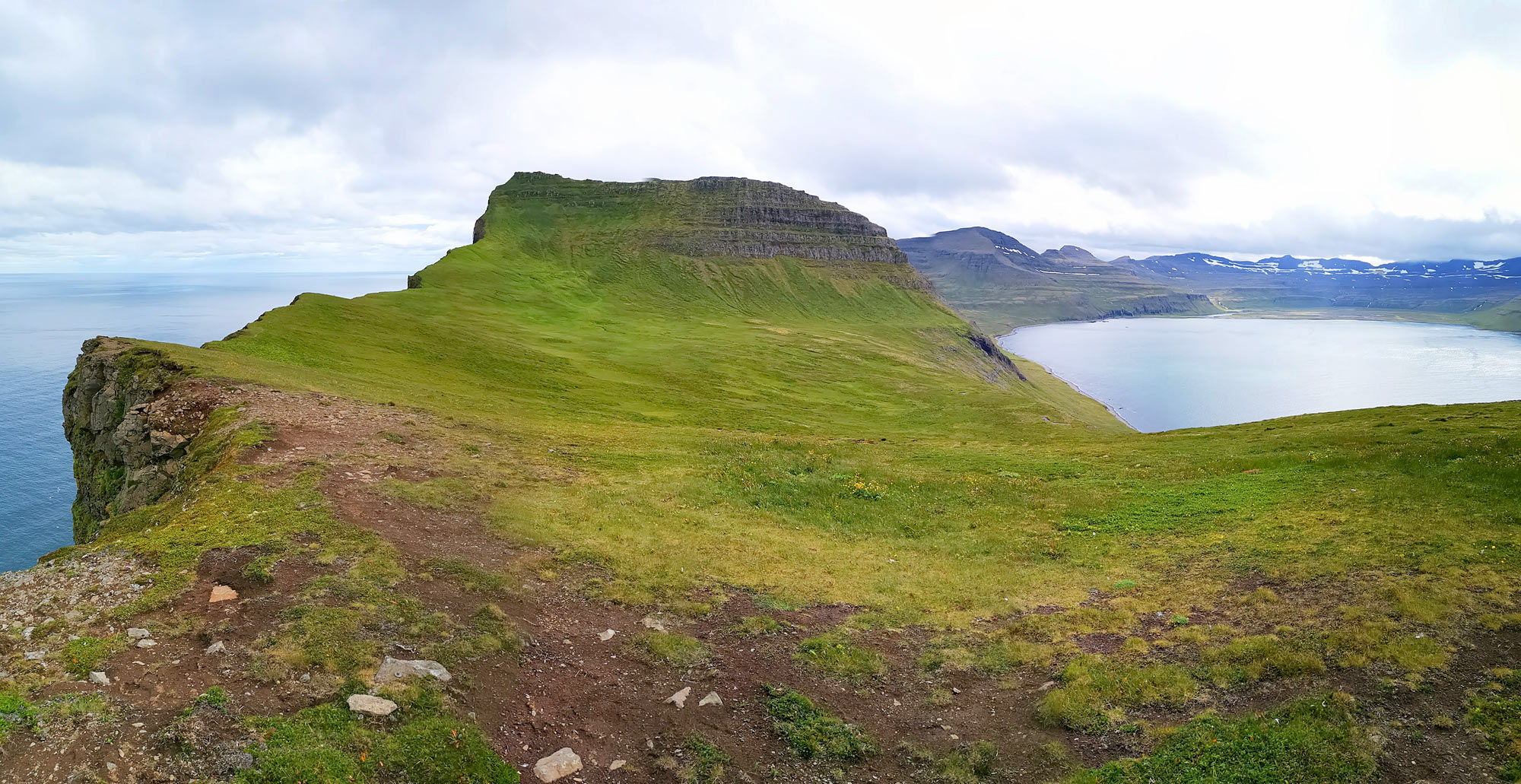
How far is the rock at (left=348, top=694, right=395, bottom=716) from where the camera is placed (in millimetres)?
13023

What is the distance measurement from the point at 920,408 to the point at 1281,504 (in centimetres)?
6068

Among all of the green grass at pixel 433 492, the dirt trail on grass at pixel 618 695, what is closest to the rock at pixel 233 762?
the dirt trail on grass at pixel 618 695

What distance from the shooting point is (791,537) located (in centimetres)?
2814

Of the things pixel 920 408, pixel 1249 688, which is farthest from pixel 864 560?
pixel 920 408

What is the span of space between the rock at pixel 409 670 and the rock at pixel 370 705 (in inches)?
20.7

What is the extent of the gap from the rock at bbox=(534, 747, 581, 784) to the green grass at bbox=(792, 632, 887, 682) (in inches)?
254

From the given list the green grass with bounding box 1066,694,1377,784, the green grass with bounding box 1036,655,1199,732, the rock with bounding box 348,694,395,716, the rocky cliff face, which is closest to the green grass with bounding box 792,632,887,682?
the green grass with bounding box 1036,655,1199,732

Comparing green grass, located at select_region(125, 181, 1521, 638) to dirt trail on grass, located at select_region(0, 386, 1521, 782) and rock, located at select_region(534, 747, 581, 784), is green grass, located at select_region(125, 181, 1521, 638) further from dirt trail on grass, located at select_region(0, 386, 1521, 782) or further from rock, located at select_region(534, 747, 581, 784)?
rock, located at select_region(534, 747, 581, 784)

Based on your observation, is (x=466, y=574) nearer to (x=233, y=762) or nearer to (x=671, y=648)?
(x=671, y=648)

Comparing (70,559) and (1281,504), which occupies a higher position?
(70,559)

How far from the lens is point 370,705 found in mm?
13164

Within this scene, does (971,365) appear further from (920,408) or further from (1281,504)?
(1281,504)

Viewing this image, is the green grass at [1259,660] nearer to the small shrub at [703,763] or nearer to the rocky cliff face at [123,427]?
the small shrub at [703,763]

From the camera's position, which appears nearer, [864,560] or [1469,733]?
[1469,733]
